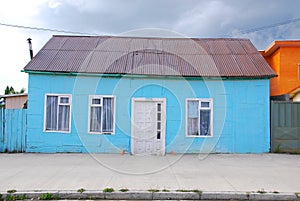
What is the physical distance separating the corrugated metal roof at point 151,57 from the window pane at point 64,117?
1551mm

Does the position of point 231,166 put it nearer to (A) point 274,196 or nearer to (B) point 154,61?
(A) point 274,196

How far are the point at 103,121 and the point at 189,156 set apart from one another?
3712 millimetres

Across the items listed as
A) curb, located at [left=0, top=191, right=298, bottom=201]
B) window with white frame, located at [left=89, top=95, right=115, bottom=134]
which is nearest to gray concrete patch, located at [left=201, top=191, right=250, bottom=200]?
curb, located at [left=0, top=191, right=298, bottom=201]

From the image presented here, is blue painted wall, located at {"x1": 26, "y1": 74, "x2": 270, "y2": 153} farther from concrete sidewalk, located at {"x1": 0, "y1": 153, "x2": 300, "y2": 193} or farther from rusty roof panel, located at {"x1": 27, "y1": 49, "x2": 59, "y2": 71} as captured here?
concrete sidewalk, located at {"x1": 0, "y1": 153, "x2": 300, "y2": 193}

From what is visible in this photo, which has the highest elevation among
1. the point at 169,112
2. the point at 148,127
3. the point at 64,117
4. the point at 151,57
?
the point at 151,57

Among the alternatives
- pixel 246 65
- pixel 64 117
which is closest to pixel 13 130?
pixel 64 117

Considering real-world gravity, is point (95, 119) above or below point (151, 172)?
above

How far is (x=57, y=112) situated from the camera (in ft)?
34.5

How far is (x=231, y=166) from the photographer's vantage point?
803cm

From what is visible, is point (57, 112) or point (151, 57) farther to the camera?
point (151, 57)

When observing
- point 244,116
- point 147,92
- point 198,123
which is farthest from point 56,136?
point 244,116

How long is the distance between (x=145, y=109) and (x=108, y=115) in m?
1.54

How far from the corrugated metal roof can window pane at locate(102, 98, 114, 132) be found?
1231 mm

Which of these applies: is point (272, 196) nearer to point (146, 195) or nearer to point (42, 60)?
point (146, 195)
